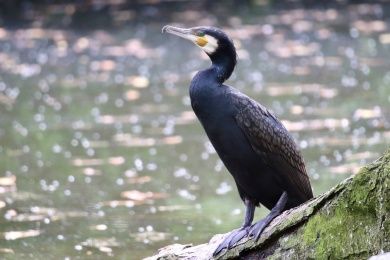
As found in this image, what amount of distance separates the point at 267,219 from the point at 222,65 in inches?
45.6

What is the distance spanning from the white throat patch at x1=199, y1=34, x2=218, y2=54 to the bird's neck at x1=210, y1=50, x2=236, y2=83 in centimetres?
5

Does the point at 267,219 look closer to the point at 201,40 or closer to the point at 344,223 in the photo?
the point at 344,223

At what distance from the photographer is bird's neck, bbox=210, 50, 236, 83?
6.92m

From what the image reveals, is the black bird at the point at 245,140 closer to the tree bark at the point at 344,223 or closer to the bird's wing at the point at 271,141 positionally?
the bird's wing at the point at 271,141

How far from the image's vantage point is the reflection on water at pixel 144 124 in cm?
1090

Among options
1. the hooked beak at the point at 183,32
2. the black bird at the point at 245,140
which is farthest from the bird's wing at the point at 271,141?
the hooked beak at the point at 183,32

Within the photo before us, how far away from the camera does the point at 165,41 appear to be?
24.2 metres

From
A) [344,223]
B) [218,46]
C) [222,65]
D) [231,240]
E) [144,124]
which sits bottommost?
[344,223]

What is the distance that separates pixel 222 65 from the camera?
7.05 meters

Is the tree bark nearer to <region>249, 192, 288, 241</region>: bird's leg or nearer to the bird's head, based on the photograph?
<region>249, 192, 288, 241</region>: bird's leg

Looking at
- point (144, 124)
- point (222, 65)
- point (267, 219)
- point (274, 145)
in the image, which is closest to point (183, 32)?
point (222, 65)

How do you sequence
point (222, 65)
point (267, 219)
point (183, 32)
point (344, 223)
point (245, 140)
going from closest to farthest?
point (344, 223) → point (267, 219) → point (245, 140) → point (222, 65) → point (183, 32)

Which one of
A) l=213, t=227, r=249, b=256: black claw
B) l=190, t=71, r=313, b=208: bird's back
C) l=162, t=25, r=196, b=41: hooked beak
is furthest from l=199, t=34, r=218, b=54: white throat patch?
l=213, t=227, r=249, b=256: black claw

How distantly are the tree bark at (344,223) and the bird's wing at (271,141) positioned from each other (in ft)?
2.32
